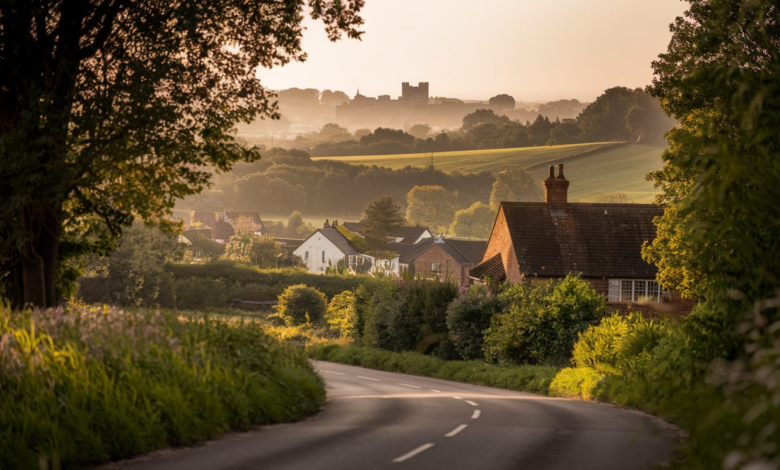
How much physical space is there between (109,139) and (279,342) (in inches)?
240

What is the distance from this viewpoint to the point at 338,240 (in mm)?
137125

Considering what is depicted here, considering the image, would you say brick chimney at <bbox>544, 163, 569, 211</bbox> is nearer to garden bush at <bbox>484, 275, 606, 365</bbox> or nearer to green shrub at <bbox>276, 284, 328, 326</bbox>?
garden bush at <bbox>484, 275, 606, 365</bbox>

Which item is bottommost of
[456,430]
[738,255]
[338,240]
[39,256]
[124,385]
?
[338,240]

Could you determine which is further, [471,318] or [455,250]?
[455,250]

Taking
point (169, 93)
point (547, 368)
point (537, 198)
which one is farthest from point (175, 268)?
point (537, 198)

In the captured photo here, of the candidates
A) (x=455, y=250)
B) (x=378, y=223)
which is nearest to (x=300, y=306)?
(x=455, y=250)

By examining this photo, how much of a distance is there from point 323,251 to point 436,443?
121 meters

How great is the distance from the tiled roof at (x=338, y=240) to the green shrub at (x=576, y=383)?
105m

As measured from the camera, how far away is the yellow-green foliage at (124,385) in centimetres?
1170

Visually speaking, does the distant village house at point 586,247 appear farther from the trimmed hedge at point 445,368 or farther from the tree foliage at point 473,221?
the tree foliage at point 473,221

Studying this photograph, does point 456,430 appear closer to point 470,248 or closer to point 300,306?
point 300,306

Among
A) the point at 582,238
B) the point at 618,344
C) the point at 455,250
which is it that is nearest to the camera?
the point at 618,344

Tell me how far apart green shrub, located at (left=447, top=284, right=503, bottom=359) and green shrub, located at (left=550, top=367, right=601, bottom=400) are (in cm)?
905

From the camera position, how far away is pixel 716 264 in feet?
41.8
